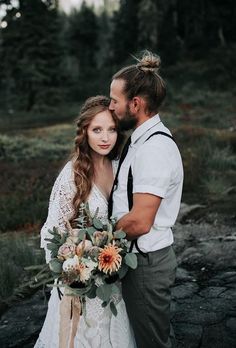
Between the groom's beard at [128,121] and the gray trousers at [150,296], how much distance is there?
0.78 meters

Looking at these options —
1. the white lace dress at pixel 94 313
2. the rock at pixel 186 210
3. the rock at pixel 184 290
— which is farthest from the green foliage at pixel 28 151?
the white lace dress at pixel 94 313

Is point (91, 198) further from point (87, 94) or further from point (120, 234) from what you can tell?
point (87, 94)

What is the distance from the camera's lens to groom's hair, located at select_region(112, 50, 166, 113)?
2.73 meters

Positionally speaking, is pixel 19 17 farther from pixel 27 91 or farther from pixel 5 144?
pixel 5 144

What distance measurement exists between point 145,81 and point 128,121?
11.1 inches

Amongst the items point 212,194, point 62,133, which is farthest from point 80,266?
point 62,133

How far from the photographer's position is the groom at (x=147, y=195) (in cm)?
263

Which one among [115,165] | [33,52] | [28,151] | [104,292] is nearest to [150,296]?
[104,292]

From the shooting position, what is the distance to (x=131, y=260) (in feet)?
8.80

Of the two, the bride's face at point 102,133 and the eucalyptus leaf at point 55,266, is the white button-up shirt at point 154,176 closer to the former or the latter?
the bride's face at point 102,133

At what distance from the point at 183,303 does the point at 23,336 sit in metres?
1.54

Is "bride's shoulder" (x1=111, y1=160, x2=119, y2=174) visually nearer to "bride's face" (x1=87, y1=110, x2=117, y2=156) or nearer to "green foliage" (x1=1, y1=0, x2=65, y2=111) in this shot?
"bride's face" (x1=87, y1=110, x2=117, y2=156)

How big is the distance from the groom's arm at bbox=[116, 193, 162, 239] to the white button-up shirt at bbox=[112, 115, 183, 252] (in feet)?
0.11

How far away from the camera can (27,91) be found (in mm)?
37031
